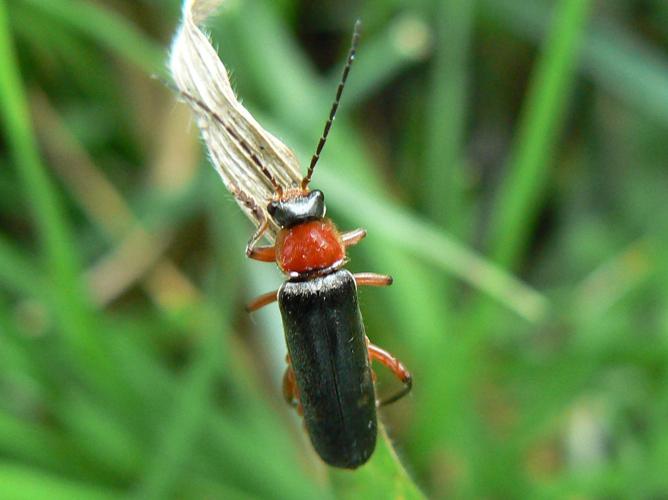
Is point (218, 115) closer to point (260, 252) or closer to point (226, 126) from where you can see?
point (226, 126)

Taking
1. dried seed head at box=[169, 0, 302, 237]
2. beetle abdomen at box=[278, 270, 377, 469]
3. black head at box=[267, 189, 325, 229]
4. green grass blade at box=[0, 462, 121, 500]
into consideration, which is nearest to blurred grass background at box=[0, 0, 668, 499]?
green grass blade at box=[0, 462, 121, 500]

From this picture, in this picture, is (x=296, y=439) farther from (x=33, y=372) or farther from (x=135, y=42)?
(x=135, y=42)

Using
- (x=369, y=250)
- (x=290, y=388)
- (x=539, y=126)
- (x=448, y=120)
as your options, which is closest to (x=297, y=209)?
(x=290, y=388)

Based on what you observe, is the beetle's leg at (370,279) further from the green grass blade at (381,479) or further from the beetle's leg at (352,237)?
the green grass blade at (381,479)

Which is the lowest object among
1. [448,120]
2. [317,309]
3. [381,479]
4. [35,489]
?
[381,479]

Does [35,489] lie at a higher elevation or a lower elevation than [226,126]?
lower

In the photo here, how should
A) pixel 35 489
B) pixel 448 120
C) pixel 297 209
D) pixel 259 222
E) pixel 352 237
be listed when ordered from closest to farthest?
pixel 259 222 < pixel 297 209 < pixel 352 237 < pixel 35 489 < pixel 448 120

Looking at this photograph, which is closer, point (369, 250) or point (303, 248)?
point (303, 248)
